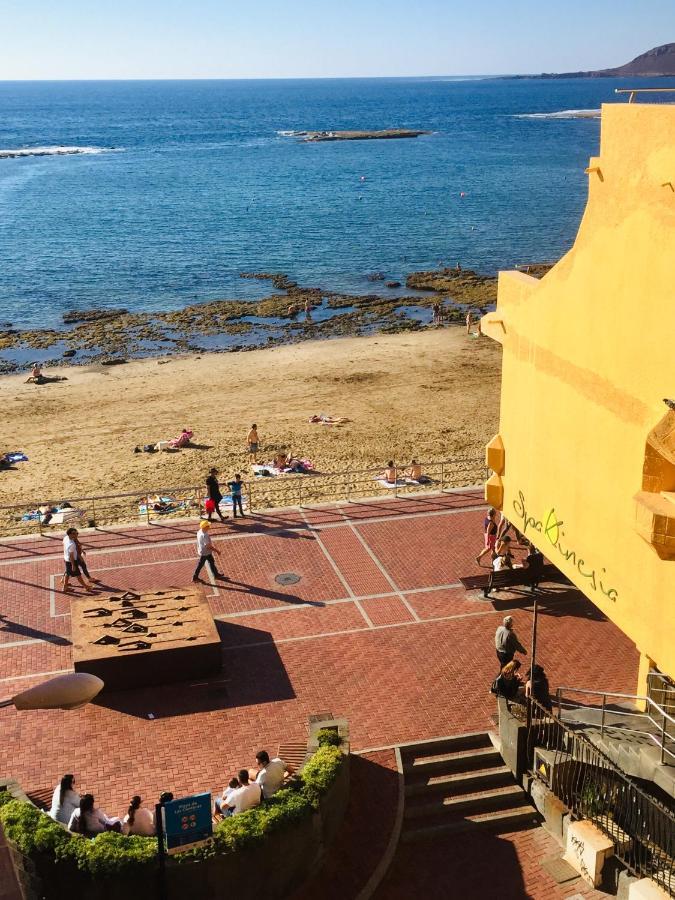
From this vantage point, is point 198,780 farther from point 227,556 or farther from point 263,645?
point 227,556

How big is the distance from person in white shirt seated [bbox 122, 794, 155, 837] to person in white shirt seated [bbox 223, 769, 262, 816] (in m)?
0.96

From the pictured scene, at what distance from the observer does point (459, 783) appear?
13.0 meters

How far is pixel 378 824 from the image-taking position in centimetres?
1226

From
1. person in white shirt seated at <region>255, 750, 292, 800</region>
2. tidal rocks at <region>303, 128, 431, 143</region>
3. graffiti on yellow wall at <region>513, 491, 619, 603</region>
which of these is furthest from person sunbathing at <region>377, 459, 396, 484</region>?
tidal rocks at <region>303, 128, 431, 143</region>

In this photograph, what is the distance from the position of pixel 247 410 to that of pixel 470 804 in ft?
77.8

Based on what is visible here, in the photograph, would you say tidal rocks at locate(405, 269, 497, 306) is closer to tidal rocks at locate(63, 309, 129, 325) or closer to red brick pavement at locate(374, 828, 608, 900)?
tidal rocks at locate(63, 309, 129, 325)

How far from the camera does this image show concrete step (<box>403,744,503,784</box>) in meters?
13.2

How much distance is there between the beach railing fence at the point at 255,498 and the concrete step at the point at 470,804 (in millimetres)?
10878

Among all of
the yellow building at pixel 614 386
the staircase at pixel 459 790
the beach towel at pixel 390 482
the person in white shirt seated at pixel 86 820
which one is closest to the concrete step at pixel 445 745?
the staircase at pixel 459 790

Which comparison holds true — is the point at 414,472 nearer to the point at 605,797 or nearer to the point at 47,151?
the point at 605,797

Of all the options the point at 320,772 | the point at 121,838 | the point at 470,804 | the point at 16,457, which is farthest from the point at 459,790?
the point at 16,457

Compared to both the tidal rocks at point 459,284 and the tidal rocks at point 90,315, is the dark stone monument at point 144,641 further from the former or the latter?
the tidal rocks at point 459,284

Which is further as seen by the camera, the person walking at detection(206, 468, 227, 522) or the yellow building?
the person walking at detection(206, 468, 227, 522)

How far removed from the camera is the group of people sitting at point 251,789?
1137 centimetres
